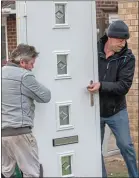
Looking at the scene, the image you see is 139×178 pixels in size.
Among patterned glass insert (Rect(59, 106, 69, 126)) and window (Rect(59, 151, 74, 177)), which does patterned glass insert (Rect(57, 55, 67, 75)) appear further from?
window (Rect(59, 151, 74, 177))

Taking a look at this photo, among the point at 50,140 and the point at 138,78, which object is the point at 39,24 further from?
the point at 138,78

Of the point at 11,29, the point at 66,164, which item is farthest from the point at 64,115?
the point at 11,29

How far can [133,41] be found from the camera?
22.3 feet

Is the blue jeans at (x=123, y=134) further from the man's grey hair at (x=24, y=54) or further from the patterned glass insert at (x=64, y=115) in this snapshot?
the man's grey hair at (x=24, y=54)

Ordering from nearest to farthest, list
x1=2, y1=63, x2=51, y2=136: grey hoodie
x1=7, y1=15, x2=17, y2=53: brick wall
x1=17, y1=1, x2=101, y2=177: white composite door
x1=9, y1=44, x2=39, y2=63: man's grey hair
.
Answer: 1. x1=2, y1=63, x2=51, y2=136: grey hoodie
2. x1=9, y1=44, x2=39, y2=63: man's grey hair
3. x1=17, y1=1, x2=101, y2=177: white composite door
4. x1=7, y1=15, x2=17, y2=53: brick wall

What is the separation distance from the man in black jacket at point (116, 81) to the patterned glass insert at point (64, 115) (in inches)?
12.4

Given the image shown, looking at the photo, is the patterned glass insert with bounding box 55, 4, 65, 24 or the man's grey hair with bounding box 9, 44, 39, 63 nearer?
the man's grey hair with bounding box 9, 44, 39, 63

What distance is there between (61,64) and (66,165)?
1017 mm

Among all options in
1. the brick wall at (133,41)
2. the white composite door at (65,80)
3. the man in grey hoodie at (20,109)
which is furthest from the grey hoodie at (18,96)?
the brick wall at (133,41)

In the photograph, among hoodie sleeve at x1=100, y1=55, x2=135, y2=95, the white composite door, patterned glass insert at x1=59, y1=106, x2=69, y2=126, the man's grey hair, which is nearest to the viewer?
the man's grey hair

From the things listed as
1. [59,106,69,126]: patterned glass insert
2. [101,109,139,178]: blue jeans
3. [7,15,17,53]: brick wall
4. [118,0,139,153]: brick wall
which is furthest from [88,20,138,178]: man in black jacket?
[7,15,17,53]: brick wall

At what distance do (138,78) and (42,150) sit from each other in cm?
208

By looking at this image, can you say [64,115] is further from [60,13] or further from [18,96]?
[60,13]

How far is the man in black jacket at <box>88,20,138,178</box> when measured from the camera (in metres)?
5.26
